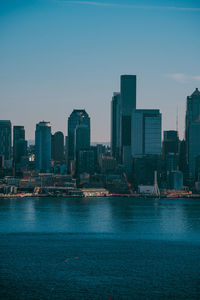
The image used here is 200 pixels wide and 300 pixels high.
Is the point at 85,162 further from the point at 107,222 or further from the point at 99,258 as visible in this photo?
the point at 99,258

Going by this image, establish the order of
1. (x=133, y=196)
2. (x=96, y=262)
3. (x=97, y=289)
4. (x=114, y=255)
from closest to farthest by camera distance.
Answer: (x=97, y=289) < (x=96, y=262) < (x=114, y=255) < (x=133, y=196)

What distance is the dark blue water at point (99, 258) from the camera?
40469mm

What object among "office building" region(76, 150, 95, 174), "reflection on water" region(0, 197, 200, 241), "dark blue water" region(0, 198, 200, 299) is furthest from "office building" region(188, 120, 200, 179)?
"dark blue water" region(0, 198, 200, 299)

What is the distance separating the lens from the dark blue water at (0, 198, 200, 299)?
4047 centimetres

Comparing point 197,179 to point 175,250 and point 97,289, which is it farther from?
point 97,289

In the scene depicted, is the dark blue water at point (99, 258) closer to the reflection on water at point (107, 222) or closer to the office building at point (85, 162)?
the reflection on water at point (107, 222)

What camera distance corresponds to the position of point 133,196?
6211 inches

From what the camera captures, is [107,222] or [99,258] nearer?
[99,258]

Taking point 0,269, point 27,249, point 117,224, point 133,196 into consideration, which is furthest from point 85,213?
point 133,196

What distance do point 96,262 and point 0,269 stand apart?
8034mm

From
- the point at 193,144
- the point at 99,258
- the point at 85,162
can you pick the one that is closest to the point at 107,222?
the point at 99,258

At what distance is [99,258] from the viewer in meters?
51.2

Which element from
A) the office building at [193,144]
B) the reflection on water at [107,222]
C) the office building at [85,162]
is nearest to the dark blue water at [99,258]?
the reflection on water at [107,222]

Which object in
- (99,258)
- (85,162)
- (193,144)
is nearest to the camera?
(99,258)
